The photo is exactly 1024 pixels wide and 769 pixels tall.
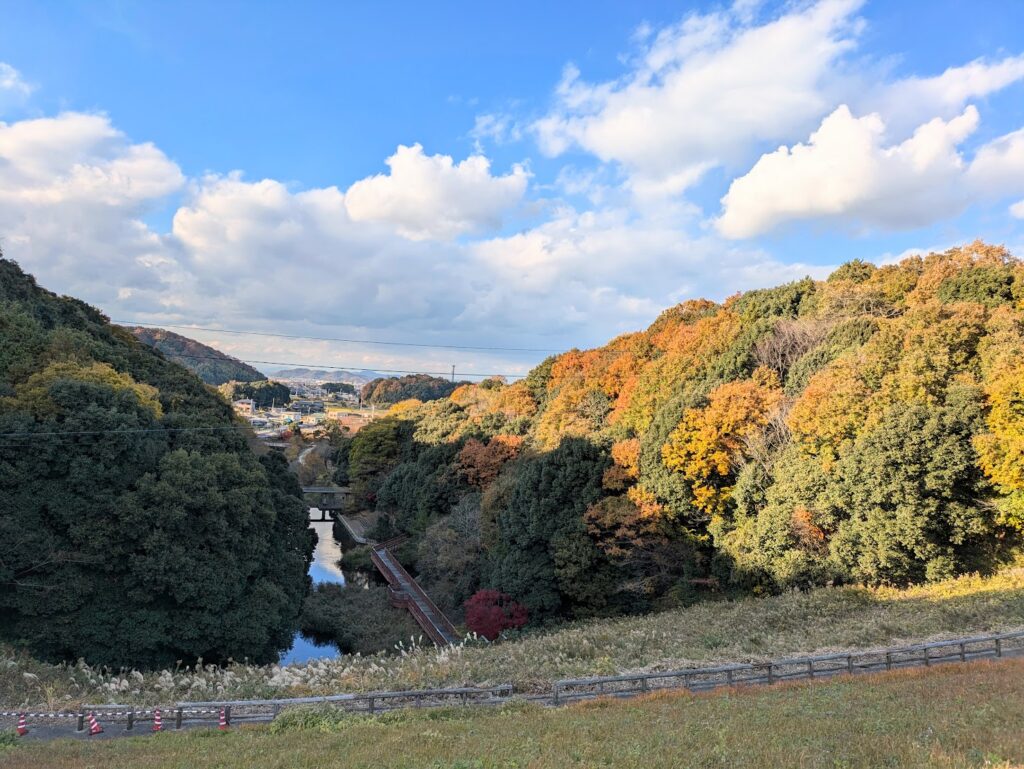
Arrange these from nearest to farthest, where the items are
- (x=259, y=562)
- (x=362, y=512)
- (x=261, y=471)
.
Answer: (x=259, y=562), (x=261, y=471), (x=362, y=512)

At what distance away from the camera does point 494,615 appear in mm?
24797

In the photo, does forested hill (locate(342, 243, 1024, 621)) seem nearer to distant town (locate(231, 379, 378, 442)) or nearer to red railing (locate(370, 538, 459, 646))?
red railing (locate(370, 538, 459, 646))

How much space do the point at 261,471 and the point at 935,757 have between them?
22406 mm

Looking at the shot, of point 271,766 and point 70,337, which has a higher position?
point 70,337

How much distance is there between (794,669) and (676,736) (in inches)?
278

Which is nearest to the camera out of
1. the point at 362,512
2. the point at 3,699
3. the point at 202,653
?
the point at 3,699

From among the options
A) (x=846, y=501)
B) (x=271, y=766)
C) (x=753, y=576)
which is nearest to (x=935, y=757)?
(x=271, y=766)

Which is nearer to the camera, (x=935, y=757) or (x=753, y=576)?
(x=935, y=757)

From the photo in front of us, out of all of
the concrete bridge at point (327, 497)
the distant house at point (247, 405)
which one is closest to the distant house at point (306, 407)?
the distant house at point (247, 405)

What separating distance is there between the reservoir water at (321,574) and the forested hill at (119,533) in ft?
11.5

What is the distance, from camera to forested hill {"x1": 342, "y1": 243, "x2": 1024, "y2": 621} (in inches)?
696

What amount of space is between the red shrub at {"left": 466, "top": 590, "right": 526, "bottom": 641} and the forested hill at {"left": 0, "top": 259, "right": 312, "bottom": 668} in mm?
7383

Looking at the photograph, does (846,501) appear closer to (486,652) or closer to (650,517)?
(650,517)

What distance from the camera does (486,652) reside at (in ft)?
56.6
